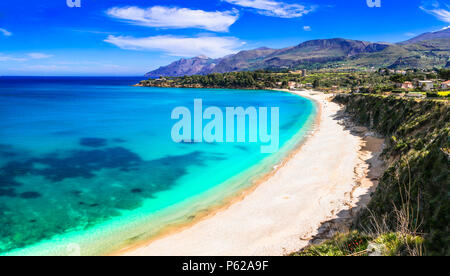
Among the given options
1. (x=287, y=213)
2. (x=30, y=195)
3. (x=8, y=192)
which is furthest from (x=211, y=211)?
(x=8, y=192)

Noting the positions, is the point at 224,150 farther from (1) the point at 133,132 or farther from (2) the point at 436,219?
(2) the point at 436,219

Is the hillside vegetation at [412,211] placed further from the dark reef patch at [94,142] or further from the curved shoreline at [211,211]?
the dark reef patch at [94,142]

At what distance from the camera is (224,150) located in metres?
31.7

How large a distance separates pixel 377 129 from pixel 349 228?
2499cm

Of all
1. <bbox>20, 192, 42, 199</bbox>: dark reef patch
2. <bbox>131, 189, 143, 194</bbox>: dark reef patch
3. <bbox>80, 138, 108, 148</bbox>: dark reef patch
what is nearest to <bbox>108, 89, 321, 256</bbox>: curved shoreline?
<bbox>131, 189, 143, 194</bbox>: dark reef patch

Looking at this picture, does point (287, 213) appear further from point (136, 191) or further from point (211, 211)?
point (136, 191)

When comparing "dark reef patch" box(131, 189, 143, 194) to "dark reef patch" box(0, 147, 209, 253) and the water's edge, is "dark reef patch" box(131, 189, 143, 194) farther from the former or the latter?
the water's edge

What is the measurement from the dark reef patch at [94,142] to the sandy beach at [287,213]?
81.2 ft

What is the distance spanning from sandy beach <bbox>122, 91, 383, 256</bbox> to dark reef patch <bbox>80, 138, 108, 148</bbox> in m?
24.7

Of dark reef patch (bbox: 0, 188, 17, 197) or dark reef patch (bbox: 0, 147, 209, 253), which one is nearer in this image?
dark reef patch (bbox: 0, 147, 209, 253)

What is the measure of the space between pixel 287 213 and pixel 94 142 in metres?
31.0

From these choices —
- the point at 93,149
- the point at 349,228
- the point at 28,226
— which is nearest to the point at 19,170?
the point at 93,149

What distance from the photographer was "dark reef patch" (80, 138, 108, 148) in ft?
114
